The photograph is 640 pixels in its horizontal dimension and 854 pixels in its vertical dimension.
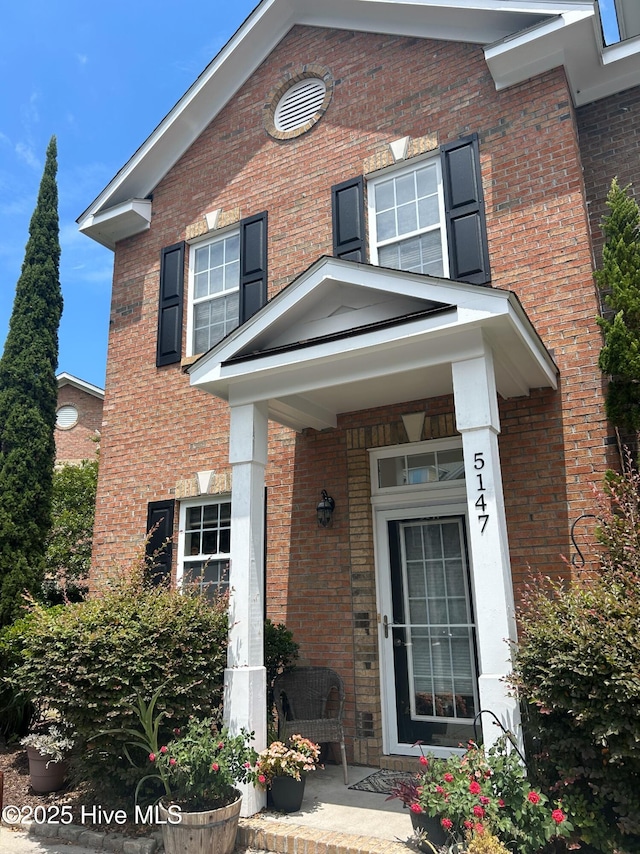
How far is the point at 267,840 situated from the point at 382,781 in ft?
4.62

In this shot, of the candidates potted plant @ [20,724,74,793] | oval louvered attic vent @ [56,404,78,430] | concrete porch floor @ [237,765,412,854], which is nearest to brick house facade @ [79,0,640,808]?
concrete porch floor @ [237,765,412,854]

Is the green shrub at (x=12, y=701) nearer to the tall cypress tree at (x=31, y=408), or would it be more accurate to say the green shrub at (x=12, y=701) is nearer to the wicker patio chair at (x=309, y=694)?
the tall cypress tree at (x=31, y=408)

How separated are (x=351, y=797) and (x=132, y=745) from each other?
1756 mm

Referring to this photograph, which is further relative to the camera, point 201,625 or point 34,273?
point 34,273

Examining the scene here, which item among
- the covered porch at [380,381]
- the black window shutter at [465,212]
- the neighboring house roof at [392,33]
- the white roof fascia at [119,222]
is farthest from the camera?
the white roof fascia at [119,222]

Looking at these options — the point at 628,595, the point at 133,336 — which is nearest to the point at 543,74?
the point at 628,595

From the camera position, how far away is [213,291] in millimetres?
8320

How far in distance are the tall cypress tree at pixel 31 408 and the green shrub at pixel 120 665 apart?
12.0ft

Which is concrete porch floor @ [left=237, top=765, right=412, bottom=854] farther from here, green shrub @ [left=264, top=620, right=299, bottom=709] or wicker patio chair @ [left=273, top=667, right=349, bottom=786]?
green shrub @ [left=264, top=620, right=299, bottom=709]

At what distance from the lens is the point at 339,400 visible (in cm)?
628

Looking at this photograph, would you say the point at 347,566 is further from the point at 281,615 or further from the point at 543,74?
the point at 543,74

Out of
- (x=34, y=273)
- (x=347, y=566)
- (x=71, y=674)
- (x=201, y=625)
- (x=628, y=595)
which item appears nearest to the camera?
(x=628, y=595)

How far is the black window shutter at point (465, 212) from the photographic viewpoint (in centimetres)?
633

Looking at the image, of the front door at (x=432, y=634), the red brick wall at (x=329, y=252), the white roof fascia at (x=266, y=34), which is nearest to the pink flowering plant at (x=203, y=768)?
the red brick wall at (x=329, y=252)
